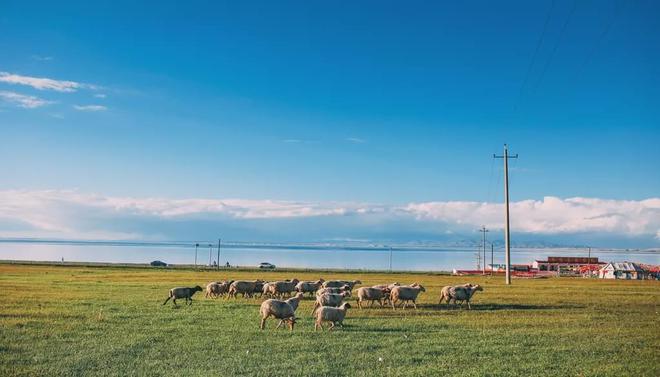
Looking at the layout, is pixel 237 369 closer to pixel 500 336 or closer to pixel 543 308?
pixel 500 336

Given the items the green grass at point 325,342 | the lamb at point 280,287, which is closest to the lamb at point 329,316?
the green grass at point 325,342

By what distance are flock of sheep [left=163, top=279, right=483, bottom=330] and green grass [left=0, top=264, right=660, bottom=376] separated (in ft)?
2.29

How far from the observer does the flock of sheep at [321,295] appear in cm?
1930

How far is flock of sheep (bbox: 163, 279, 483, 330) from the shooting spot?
63.3ft

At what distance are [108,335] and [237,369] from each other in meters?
6.81

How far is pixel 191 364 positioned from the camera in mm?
13594

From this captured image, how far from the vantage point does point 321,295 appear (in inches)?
931

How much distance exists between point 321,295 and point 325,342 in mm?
7207

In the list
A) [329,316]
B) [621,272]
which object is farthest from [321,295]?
[621,272]

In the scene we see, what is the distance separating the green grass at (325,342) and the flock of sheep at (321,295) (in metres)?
0.70

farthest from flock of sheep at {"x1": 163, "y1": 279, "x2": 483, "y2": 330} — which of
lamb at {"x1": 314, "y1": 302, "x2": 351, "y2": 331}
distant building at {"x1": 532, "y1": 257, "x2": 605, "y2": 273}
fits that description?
distant building at {"x1": 532, "y1": 257, "x2": 605, "y2": 273}

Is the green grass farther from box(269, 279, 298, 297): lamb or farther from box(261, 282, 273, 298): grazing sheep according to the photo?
box(261, 282, 273, 298): grazing sheep

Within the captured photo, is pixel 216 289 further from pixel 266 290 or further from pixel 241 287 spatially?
pixel 266 290

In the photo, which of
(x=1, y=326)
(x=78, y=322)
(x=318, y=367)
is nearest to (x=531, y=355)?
(x=318, y=367)
